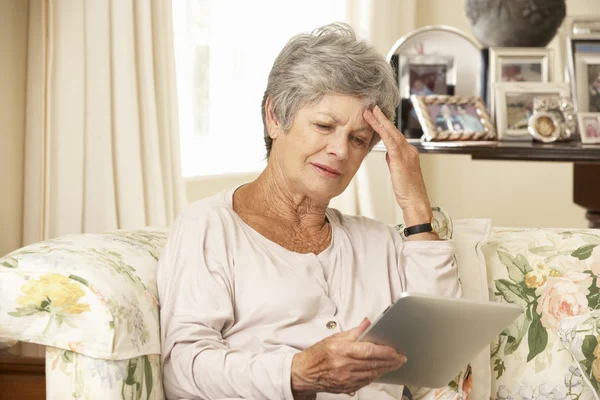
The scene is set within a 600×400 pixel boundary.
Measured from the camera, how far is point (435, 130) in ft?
9.60

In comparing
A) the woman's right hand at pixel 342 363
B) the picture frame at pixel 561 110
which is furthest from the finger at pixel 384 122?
the picture frame at pixel 561 110

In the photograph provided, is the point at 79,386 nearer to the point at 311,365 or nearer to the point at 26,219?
the point at 311,365

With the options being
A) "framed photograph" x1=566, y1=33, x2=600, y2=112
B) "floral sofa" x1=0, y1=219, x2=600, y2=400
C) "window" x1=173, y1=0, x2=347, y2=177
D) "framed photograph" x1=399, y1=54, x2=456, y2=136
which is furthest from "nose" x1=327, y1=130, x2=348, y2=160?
"window" x1=173, y1=0, x2=347, y2=177

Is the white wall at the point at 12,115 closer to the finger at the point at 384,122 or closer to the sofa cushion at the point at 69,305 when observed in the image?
the sofa cushion at the point at 69,305

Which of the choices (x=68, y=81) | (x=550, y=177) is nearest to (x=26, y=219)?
(x=68, y=81)

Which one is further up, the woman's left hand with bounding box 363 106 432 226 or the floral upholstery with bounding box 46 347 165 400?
the woman's left hand with bounding box 363 106 432 226

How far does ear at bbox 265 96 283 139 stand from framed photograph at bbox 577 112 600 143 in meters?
1.39

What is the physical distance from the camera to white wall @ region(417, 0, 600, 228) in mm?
5121

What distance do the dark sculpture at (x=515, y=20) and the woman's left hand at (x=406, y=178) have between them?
146cm

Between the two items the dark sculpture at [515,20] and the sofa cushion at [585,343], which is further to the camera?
the dark sculpture at [515,20]

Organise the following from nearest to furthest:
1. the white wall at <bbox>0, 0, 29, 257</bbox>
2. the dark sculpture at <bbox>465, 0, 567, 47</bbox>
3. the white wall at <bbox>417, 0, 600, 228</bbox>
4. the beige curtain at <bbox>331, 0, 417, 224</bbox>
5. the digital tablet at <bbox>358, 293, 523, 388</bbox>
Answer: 1. the digital tablet at <bbox>358, 293, 523, 388</bbox>
2. the white wall at <bbox>0, 0, 29, 257</bbox>
3. the dark sculpture at <bbox>465, 0, 567, 47</bbox>
4. the beige curtain at <bbox>331, 0, 417, 224</bbox>
5. the white wall at <bbox>417, 0, 600, 228</bbox>

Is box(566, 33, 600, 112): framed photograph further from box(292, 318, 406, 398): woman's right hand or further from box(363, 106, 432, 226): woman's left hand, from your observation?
box(292, 318, 406, 398): woman's right hand

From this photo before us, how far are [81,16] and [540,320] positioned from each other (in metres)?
1.66

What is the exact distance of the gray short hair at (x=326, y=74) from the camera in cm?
166
